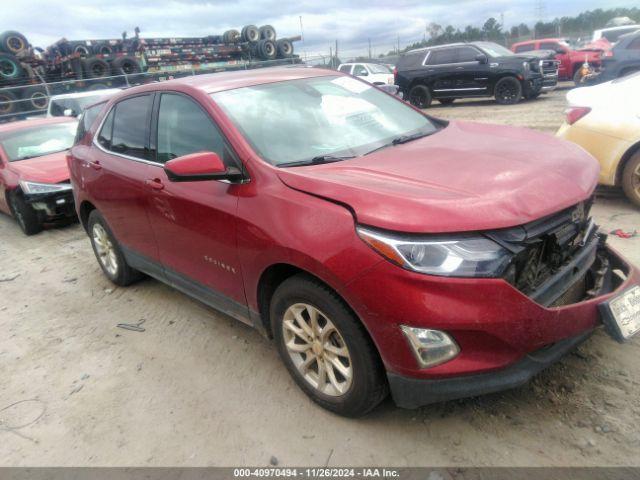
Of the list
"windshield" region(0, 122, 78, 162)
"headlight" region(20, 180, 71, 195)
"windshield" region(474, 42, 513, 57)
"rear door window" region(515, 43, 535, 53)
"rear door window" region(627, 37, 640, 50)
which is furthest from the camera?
"rear door window" region(515, 43, 535, 53)

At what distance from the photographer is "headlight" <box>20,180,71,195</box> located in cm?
659

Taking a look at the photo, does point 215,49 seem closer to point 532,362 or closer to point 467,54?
point 467,54

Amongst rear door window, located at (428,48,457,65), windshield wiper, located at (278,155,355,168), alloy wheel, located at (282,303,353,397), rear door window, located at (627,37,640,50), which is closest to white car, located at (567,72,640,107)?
windshield wiper, located at (278,155,355,168)

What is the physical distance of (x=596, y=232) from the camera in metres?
2.72

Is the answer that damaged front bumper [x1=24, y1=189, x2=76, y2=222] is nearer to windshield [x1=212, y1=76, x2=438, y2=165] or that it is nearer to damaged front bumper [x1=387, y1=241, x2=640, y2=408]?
windshield [x1=212, y1=76, x2=438, y2=165]

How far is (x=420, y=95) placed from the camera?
616 inches

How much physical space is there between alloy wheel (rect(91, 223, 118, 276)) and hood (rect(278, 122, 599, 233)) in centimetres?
265

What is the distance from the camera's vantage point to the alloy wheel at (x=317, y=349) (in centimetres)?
242

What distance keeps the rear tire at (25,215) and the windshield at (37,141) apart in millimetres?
866

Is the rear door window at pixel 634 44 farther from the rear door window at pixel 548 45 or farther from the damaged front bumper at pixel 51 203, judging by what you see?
the damaged front bumper at pixel 51 203

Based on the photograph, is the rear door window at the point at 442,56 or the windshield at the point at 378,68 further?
the windshield at the point at 378,68

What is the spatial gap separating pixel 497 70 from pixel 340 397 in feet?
44.6

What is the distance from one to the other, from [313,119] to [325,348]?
56.3 inches

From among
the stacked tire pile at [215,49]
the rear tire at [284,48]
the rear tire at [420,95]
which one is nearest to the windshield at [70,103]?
the stacked tire pile at [215,49]
